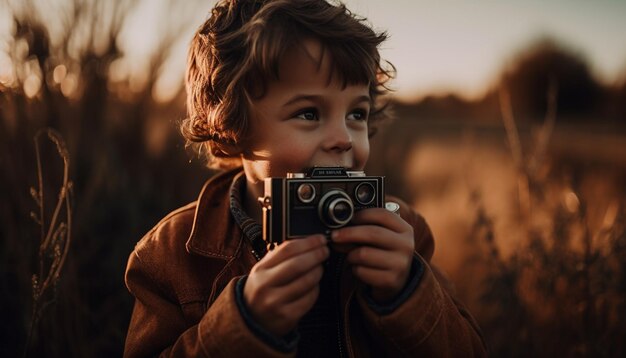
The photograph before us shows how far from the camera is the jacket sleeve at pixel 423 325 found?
1.20m

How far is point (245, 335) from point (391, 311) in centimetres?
37

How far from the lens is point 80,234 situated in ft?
A: 6.73

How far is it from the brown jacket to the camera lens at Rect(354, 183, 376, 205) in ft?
0.82

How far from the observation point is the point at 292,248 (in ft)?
3.59

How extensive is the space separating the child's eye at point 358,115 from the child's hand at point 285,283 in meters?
0.45

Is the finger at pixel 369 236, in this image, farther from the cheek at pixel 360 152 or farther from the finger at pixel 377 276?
the cheek at pixel 360 152

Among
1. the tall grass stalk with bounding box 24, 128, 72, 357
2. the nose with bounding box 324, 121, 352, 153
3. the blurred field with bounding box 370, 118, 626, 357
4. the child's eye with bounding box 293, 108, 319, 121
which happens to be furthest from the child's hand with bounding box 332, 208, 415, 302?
the blurred field with bounding box 370, 118, 626, 357

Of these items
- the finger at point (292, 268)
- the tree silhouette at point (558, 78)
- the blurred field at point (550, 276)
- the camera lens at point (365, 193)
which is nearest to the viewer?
the finger at point (292, 268)

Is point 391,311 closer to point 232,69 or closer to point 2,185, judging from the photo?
point 232,69

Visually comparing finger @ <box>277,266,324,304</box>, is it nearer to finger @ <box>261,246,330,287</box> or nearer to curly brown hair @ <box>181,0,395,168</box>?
finger @ <box>261,246,330,287</box>

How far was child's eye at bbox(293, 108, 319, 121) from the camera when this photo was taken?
132 cm

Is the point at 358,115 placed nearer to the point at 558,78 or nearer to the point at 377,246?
the point at 377,246

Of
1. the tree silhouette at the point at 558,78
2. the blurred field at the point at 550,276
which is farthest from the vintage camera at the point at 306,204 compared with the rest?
the tree silhouette at the point at 558,78

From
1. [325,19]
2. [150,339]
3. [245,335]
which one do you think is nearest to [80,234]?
[150,339]
